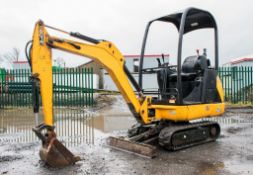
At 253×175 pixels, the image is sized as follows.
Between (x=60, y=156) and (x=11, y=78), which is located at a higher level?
(x=11, y=78)

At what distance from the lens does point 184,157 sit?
5996 mm

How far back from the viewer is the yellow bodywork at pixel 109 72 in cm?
504

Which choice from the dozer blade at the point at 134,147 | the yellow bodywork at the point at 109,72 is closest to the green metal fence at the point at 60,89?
the dozer blade at the point at 134,147

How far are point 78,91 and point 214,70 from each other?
1050cm

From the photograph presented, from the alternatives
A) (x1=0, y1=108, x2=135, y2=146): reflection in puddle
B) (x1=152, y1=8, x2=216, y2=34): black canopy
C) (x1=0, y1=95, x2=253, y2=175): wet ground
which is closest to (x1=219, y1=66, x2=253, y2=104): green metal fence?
(x1=0, y1=95, x2=253, y2=175): wet ground

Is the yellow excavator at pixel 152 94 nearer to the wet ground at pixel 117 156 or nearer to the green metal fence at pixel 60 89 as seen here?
the wet ground at pixel 117 156

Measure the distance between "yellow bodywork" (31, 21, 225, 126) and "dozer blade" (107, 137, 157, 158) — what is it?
0.64 meters

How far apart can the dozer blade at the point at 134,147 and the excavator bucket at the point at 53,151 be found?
58.9 inches

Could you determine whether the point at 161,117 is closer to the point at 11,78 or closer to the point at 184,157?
the point at 184,157

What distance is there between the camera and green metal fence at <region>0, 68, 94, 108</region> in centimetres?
1586

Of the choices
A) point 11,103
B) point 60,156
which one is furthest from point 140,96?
point 11,103

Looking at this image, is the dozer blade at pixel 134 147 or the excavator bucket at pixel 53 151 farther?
the dozer blade at pixel 134 147

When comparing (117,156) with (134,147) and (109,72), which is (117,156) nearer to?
(134,147)

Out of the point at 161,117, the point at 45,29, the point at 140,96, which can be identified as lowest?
the point at 161,117
